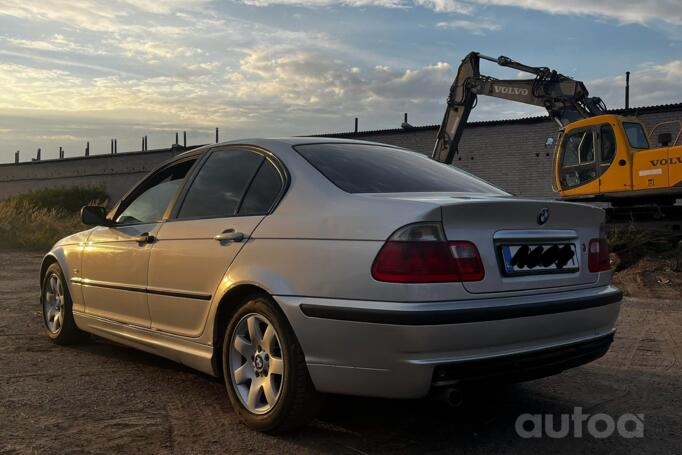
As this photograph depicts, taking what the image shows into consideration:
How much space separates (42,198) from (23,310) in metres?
33.5

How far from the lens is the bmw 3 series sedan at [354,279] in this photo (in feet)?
9.09

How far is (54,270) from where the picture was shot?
214 inches

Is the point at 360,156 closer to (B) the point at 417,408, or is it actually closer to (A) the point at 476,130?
(B) the point at 417,408

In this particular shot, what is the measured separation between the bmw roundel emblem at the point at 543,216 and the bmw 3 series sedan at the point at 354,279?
0.04 ft

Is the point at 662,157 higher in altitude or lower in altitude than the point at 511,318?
higher

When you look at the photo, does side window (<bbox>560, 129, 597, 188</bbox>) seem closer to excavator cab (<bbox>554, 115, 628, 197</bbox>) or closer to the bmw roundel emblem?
excavator cab (<bbox>554, 115, 628, 197</bbox>)

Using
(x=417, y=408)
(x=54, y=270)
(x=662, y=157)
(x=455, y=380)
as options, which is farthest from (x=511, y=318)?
(x=662, y=157)

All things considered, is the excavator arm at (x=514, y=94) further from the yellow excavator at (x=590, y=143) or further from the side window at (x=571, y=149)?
the side window at (x=571, y=149)

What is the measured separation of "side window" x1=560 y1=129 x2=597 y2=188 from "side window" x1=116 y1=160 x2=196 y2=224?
11178 mm

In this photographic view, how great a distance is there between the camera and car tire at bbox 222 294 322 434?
305cm

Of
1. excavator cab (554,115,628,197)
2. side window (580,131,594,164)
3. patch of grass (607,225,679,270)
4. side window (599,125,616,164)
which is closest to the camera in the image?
patch of grass (607,225,679,270)

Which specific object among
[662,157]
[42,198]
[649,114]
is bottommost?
[42,198]

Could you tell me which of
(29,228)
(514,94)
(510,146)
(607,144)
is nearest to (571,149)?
(607,144)

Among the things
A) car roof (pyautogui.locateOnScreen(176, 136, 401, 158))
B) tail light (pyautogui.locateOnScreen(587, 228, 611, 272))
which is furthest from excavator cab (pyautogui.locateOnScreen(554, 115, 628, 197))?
car roof (pyautogui.locateOnScreen(176, 136, 401, 158))
